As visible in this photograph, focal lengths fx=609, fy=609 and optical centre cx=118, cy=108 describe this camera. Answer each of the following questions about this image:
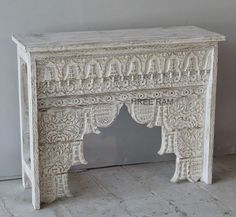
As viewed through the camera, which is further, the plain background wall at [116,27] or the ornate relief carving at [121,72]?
the plain background wall at [116,27]

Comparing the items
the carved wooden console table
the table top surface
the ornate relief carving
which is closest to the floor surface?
the carved wooden console table

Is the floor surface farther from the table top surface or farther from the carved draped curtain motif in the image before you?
the table top surface

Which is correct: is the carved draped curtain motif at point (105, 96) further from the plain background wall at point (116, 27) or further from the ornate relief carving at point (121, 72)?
the plain background wall at point (116, 27)

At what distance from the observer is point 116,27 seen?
348cm

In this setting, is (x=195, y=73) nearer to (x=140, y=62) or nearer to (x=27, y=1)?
(x=140, y=62)

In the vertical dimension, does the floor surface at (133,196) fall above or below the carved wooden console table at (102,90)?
below

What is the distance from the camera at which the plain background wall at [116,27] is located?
3318 mm

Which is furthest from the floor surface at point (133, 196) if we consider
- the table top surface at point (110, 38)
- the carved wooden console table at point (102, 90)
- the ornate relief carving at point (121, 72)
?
the table top surface at point (110, 38)

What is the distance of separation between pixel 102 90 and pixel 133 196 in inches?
23.9

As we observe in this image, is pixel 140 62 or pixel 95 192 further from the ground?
pixel 140 62

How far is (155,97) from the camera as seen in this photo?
126 inches

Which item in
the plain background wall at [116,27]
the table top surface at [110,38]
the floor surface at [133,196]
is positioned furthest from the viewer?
the plain background wall at [116,27]

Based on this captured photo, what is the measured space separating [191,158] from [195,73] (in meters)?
0.49

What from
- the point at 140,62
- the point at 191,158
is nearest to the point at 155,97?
the point at 140,62
